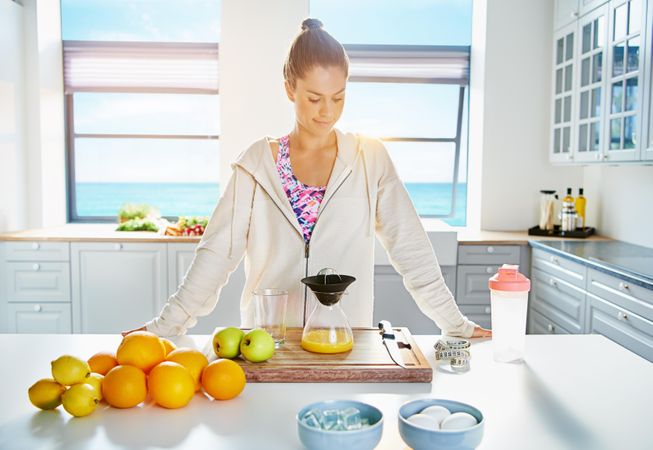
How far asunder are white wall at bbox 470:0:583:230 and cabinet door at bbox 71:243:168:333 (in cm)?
218

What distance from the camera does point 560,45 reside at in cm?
399

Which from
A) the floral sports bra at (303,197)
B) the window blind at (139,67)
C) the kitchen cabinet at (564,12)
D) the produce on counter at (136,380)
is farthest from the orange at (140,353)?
the window blind at (139,67)

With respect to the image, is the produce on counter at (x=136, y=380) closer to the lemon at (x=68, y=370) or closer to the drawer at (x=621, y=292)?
the lemon at (x=68, y=370)

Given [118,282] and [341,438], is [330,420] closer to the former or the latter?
[341,438]

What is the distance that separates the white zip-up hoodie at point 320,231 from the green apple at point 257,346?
380 millimetres

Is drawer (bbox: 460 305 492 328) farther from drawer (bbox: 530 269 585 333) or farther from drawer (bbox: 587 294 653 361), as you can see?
drawer (bbox: 587 294 653 361)

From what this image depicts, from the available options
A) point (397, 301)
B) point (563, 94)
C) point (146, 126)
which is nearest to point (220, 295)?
point (397, 301)

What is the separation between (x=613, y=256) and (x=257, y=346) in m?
2.37

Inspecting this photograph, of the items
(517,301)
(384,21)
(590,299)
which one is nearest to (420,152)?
(384,21)

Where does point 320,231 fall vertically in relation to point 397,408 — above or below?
above

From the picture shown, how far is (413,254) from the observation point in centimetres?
172

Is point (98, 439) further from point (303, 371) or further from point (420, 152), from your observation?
point (420, 152)

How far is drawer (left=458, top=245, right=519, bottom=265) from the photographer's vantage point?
374cm

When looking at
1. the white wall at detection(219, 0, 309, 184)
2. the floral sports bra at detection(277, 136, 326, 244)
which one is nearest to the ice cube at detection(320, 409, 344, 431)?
the floral sports bra at detection(277, 136, 326, 244)
